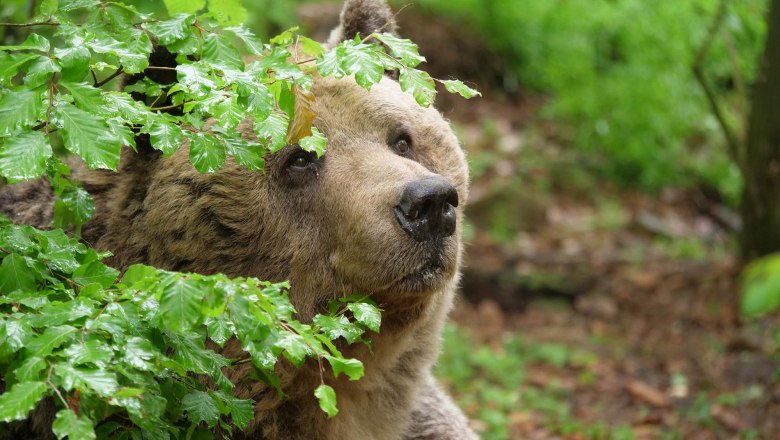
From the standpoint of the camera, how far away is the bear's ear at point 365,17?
4648 millimetres

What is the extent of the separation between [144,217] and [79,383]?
176cm

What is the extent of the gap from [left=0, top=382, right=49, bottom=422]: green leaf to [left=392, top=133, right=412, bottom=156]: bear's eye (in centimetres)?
214

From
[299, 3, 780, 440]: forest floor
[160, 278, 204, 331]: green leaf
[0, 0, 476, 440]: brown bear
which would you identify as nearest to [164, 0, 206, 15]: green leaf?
[0, 0, 476, 440]: brown bear

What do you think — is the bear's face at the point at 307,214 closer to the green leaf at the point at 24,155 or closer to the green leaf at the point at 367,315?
the green leaf at the point at 367,315

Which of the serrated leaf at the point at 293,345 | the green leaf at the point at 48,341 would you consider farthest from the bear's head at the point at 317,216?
the green leaf at the point at 48,341

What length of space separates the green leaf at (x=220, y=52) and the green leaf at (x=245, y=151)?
9.8 inches

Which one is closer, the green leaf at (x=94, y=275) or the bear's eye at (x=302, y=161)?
the green leaf at (x=94, y=275)

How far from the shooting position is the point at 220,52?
10.7 ft

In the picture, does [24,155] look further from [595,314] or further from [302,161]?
[595,314]

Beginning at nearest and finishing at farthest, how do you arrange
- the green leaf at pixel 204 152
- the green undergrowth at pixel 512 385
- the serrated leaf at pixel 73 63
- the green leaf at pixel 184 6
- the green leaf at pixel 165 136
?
the serrated leaf at pixel 73 63
the green leaf at pixel 165 136
the green leaf at pixel 204 152
the green leaf at pixel 184 6
the green undergrowth at pixel 512 385

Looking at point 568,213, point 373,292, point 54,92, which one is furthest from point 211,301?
point 568,213

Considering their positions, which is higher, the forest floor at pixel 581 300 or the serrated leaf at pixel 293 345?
the serrated leaf at pixel 293 345

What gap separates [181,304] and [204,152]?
0.70 m

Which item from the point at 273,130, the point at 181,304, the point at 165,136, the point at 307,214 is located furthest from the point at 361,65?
the point at 307,214
